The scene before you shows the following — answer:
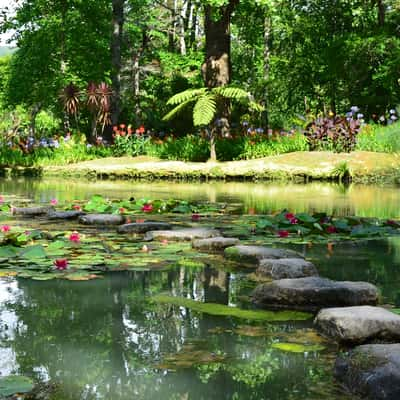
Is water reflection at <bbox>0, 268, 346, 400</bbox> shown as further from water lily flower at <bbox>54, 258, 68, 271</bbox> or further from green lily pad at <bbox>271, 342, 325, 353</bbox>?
water lily flower at <bbox>54, 258, 68, 271</bbox>

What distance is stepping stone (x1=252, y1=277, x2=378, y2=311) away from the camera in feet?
8.89

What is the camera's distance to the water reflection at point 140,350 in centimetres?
183

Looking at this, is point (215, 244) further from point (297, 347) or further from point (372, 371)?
point (372, 371)

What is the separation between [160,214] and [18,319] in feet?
11.8

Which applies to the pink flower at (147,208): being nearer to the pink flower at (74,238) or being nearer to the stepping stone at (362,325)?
the pink flower at (74,238)

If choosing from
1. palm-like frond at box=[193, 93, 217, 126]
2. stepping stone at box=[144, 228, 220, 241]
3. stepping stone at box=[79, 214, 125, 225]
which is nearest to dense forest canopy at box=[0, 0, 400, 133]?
palm-like frond at box=[193, 93, 217, 126]

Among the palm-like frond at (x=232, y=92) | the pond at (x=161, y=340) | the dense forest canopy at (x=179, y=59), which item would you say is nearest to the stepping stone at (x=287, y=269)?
the pond at (x=161, y=340)

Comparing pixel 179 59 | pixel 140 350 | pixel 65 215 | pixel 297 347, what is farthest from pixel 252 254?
pixel 179 59

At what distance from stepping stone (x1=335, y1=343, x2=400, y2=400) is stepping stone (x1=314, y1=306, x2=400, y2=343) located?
229mm

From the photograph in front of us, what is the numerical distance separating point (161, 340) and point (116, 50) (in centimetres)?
1698

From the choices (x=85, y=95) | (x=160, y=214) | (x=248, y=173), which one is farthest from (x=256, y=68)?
(x=160, y=214)

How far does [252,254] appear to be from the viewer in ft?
12.0

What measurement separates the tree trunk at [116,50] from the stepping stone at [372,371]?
668 inches

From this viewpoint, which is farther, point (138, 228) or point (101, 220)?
point (101, 220)
